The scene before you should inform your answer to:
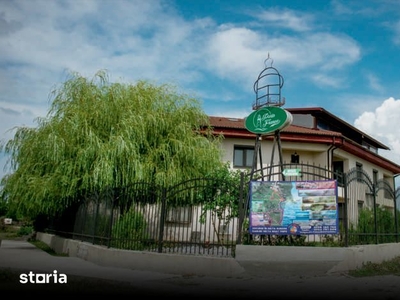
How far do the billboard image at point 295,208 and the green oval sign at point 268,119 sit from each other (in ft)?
8.04

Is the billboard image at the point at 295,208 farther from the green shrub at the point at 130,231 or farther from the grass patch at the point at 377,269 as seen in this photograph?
the green shrub at the point at 130,231

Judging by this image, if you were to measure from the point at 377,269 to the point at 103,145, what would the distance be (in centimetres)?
908

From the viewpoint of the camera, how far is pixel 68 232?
14734 mm

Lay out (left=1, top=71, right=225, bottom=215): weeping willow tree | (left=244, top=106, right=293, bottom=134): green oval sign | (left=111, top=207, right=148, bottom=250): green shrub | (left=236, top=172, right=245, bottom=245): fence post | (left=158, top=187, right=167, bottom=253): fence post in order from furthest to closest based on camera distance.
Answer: (left=1, top=71, right=225, bottom=215): weeping willow tree < (left=244, top=106, right=293, bottom=134): green oval sign < (left=111, top=207, right=148, bottom=250): green shrub < (left=158, top=187, right=167, bottom=253): fence post < (left=236, top=172, right=245, bottom=245): fence post

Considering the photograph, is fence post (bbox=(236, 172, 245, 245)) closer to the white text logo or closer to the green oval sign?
the green oval sign

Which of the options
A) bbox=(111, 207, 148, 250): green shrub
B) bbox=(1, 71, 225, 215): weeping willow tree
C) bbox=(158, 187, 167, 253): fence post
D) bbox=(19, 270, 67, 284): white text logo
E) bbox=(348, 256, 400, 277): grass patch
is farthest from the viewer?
bbox=(1, 71, 225, 215): weeping willow tree

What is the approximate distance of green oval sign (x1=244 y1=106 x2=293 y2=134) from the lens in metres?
11.2

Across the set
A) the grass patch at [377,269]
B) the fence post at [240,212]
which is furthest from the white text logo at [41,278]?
the grass patch at [377,269]

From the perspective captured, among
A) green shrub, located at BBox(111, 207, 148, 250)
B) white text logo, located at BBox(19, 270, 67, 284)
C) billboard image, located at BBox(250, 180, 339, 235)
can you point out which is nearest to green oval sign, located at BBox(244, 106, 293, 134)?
billboard image, located at BBox(250, 180, 339, 235)

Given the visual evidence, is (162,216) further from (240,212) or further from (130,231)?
(240,212)

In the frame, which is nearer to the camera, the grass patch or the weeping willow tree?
the grass patch

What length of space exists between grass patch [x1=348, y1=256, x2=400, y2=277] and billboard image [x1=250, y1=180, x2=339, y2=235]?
1.04 m

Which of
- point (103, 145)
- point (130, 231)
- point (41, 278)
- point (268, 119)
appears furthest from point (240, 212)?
point (103, 145)

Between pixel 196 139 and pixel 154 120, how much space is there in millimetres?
1939
